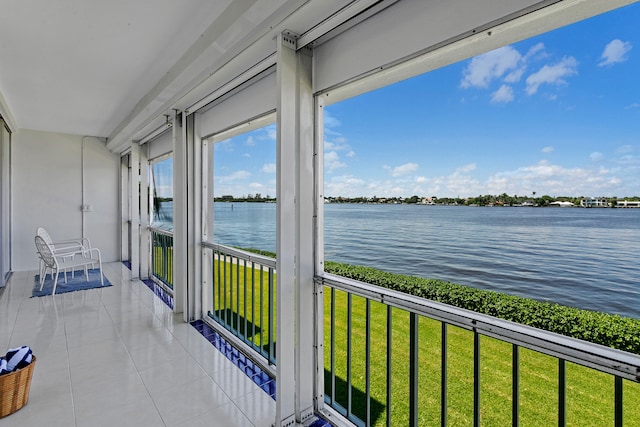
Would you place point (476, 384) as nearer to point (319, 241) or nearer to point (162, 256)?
point (319, 241)

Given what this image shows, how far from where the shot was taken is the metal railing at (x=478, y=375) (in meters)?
1.03

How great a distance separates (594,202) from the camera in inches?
43.1

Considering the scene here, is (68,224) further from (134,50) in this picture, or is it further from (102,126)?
(134,50)

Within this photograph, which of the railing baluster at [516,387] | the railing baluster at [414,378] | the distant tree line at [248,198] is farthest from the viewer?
the distant tree line at [248,198]

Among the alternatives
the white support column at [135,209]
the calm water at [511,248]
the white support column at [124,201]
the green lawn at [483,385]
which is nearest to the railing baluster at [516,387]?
the calm water at [511,248]

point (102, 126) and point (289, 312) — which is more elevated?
point (102, 126)

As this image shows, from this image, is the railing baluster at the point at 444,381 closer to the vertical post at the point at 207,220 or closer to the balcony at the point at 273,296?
the balcony at the point at 273,296

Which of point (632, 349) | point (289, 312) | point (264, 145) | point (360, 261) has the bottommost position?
point (289, 312)

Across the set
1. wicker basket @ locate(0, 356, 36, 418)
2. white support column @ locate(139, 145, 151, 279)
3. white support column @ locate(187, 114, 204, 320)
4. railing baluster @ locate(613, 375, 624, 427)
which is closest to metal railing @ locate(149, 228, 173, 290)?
white support column @ locate(139, 145, 151, 279)

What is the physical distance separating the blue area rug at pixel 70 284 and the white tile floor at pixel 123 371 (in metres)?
0.47

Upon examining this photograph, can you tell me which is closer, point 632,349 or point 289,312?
point 632,349

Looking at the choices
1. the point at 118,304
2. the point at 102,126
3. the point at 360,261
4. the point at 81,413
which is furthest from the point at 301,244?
the point at 102,126

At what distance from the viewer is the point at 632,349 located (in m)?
0.92

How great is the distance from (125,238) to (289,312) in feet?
19.0
